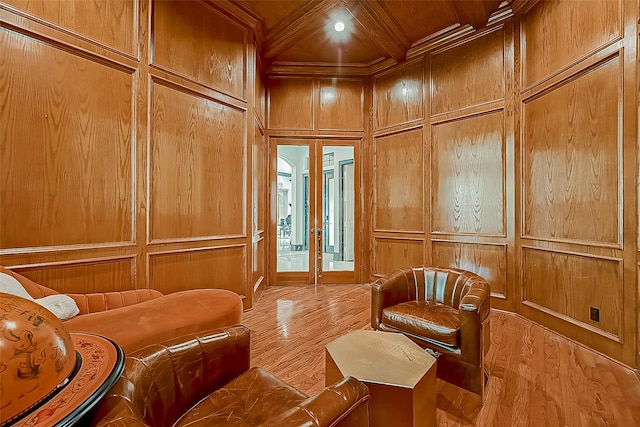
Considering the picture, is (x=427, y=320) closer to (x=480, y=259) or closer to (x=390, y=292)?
(x=390, y=292)

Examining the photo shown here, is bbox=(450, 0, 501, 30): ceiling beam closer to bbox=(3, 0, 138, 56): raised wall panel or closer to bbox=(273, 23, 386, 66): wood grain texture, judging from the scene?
bbox=(273, 23, 386, 66): wood grain texture

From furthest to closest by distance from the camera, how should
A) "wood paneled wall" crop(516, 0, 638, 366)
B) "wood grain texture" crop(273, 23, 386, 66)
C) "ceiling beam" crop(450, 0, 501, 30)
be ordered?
"wood grain texture" crop(273, 23, 386, 66) < "ceiling beam" crop(450, 0, 501, 30) < "wood paneled wall" crop(516, 0, 638, 366)

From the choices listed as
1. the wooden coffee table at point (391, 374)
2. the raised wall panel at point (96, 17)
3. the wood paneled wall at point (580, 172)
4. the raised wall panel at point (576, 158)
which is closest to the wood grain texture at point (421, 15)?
the wood paneled wall at point (580, 172)

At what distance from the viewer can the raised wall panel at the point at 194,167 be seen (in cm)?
290

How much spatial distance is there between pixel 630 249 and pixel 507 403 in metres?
1.64

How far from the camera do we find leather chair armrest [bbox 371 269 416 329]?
2.52 metres

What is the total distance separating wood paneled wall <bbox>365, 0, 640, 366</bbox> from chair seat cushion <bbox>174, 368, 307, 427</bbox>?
2.83m

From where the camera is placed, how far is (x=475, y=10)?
11.4 ft

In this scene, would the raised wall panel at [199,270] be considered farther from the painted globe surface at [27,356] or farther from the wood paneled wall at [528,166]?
the wood paneled wall at [528,166]

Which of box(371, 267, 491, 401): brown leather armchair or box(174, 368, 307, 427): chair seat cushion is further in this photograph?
box(371, 267, 491, 401): brown leather armchair

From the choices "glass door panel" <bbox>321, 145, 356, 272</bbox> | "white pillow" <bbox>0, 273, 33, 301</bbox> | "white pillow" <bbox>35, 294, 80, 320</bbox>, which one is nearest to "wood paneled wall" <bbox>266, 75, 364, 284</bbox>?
"glass door panel" <bbox>321, 145, 356, 272</bbox>

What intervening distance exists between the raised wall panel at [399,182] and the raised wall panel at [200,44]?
2.39 m

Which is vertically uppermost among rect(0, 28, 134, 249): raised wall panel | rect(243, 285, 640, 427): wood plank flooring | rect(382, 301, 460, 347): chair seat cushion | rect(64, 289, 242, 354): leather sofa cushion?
rect(0, 28, 134, 249): raised wall panel

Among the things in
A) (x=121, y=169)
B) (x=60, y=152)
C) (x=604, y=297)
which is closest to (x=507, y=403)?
(x=604, y=297)
